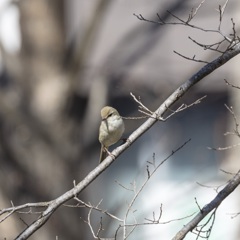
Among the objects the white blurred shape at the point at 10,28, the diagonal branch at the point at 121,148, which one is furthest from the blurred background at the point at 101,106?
the diagonal branch at the point at 121,148

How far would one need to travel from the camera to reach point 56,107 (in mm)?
7609

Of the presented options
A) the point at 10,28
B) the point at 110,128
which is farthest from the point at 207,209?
the point at 10,28

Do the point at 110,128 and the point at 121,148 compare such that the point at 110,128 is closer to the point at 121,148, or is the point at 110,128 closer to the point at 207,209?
the point at 121,148

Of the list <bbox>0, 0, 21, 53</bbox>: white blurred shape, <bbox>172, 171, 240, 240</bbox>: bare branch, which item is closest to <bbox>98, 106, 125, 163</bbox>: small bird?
<bbox>172, 171, 240, 240</bbox>: bare branch

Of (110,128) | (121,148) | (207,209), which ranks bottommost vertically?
(207,209)

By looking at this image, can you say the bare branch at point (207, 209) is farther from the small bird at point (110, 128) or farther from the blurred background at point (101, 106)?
the blurred background at point (101, 106)

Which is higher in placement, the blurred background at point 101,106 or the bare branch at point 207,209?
the blurred background at point 101,106

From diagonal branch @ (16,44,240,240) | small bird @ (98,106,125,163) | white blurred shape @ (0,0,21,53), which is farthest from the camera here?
white blurred shape @ (0,0,21,53)

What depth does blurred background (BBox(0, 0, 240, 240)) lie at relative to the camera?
7.46m

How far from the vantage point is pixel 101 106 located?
288 inches

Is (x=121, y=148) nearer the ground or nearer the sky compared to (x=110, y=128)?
nearer the ground

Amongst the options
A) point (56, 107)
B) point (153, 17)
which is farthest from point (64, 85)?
point (153, 17)

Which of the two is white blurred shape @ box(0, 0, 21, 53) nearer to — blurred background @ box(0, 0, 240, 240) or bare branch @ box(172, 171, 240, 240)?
blurred background @ box(0, 0, 240, 240)

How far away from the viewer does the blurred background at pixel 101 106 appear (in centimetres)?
746
